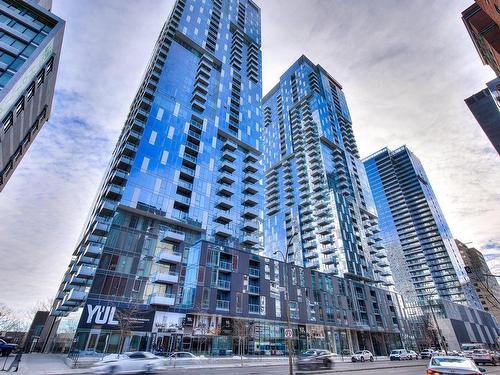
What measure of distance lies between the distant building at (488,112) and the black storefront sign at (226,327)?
74.3m

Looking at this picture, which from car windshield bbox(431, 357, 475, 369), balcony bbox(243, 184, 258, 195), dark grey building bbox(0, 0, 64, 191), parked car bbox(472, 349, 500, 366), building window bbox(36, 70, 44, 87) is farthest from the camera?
balcony bbox(243, 184, 258, 195)

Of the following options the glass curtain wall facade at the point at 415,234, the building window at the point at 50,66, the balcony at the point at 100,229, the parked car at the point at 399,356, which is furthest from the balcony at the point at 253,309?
the glass curtain wall facade at the point at 415,234

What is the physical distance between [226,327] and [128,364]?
2556 centimetres

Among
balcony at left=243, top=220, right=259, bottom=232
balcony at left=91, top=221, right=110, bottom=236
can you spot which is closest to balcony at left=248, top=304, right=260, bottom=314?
balcony at left=243, top=220, right=259, bottom=232

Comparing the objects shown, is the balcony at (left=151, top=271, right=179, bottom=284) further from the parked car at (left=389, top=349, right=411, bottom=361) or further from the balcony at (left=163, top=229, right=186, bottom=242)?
the parked car at (left=389, top=349, right=411, bottom=361)

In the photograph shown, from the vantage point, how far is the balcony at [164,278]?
38.5m

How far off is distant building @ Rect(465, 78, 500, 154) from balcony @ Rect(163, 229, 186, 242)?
75670mm

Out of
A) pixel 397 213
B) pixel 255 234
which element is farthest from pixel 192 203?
pixel 397 213

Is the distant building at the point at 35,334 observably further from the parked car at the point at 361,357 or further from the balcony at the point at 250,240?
the parked car at the point at 361,357

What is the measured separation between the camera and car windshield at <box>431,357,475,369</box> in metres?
10.4

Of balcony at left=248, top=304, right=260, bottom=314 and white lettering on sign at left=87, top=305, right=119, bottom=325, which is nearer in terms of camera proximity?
white lettering on sign at left=87, top=305, right=119, bottom=325

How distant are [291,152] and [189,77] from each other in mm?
59149

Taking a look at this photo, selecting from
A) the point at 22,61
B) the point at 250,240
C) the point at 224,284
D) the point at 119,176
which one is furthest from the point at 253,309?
the point at 22,61

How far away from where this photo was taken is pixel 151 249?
1609 inches
